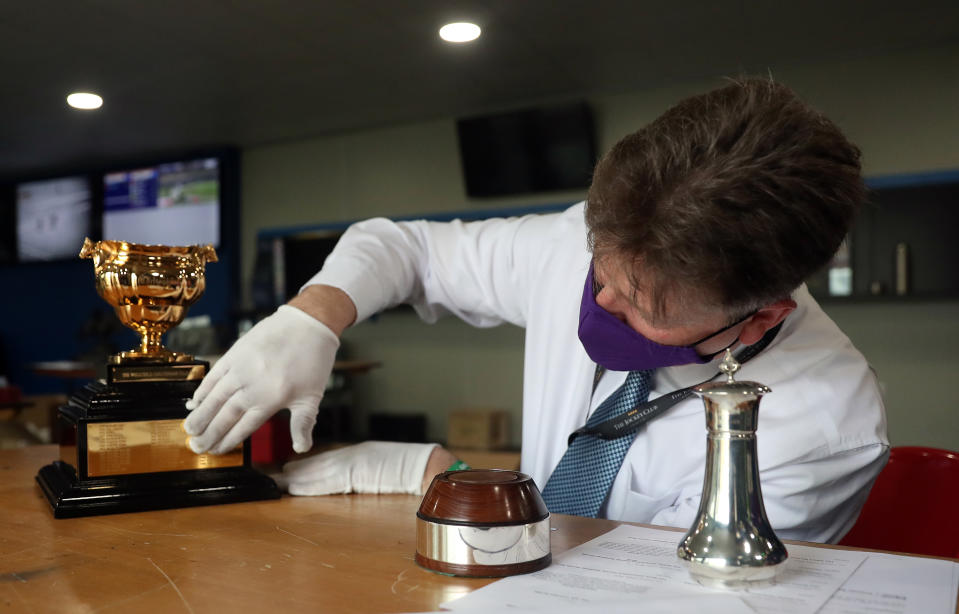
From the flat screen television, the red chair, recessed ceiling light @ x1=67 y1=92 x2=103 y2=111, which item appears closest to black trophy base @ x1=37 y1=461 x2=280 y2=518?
the red chair

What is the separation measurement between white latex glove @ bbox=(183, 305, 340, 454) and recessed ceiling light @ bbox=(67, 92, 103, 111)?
200 inches

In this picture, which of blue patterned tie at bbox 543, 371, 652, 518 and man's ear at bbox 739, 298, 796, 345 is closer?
man's ear at bbox 739, 298, 796, 345

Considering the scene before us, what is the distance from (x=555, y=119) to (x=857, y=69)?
1919mm

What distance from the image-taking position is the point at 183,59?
4.79 m

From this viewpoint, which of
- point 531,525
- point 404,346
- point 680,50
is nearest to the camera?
point 531,525

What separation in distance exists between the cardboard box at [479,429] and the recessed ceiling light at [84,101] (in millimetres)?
3357

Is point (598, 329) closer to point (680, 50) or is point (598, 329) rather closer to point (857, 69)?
point (680, 50)

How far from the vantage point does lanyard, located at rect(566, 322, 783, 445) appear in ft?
3.67

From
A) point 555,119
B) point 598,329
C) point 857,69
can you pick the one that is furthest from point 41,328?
point 598,329

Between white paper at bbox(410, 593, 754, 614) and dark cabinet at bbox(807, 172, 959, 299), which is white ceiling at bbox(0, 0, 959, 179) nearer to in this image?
dark cabinet at bbox(807, 172, 959, 299)

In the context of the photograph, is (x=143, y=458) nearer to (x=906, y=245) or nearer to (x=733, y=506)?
(x=733, y=506)

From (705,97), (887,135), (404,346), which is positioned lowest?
(404,346)

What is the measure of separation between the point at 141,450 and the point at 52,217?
25.8 ft

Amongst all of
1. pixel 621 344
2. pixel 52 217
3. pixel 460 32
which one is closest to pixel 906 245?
pixel 460 32
